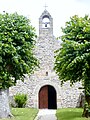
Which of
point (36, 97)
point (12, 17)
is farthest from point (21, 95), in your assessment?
point (12, 17)

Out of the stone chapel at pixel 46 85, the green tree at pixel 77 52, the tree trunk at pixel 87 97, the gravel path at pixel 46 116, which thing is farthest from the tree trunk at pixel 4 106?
the stone chapel at pixel 46 85

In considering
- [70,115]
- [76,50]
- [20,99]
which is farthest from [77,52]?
[20,99]

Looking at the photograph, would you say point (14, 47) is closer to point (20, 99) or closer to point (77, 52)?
point (77, 52)

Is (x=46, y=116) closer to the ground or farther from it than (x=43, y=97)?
closer to the ground

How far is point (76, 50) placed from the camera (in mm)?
15781

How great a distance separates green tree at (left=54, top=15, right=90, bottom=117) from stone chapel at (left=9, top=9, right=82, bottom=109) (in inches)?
397

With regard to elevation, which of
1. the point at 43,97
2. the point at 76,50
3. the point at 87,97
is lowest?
the point at 87,97

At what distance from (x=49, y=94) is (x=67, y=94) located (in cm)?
228

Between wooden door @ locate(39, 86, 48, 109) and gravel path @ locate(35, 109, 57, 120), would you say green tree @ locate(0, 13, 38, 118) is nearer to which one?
gravel path @ locate(35, 109, 57, 120)

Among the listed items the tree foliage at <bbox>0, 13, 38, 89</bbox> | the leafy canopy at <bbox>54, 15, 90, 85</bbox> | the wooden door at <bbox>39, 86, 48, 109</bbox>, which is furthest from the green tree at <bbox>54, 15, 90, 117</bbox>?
the wooden door at <bbox>39, 86, 48, 109</bbox>

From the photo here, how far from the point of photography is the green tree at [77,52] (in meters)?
15.4

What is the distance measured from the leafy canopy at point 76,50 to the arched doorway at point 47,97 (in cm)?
1096

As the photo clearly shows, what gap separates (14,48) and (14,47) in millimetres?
229

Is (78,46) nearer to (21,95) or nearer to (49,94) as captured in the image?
(21,95)
